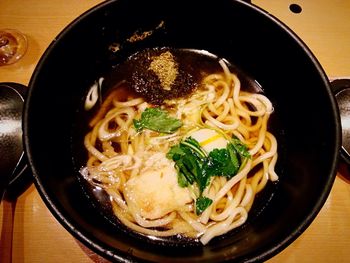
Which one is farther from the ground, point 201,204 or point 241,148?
point 241,148

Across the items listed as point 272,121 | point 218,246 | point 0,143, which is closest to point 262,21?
point 272,121

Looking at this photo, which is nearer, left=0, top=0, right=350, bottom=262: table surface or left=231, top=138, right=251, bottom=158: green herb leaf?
left=0, top=0, right=350, bottom=262: table surface

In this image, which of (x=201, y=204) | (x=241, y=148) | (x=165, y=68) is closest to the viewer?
(x=201, y=204)

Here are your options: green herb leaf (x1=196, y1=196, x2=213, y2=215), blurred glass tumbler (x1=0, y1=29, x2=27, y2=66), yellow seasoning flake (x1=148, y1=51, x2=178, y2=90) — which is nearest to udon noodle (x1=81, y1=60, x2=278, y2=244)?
green herb leaf (x1=196, y1=196, x2=213, y2=215)

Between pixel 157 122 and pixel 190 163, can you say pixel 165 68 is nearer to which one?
pixel 157 122

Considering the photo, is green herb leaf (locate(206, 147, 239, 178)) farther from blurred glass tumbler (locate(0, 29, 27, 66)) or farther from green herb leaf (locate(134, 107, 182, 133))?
blurred glass tumbler (locate(0, 29, 27, 66))

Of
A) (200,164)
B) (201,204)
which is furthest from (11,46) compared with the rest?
(201,204)

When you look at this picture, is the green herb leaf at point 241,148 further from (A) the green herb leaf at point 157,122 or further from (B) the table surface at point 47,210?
(B) the table surface at point 47,210
